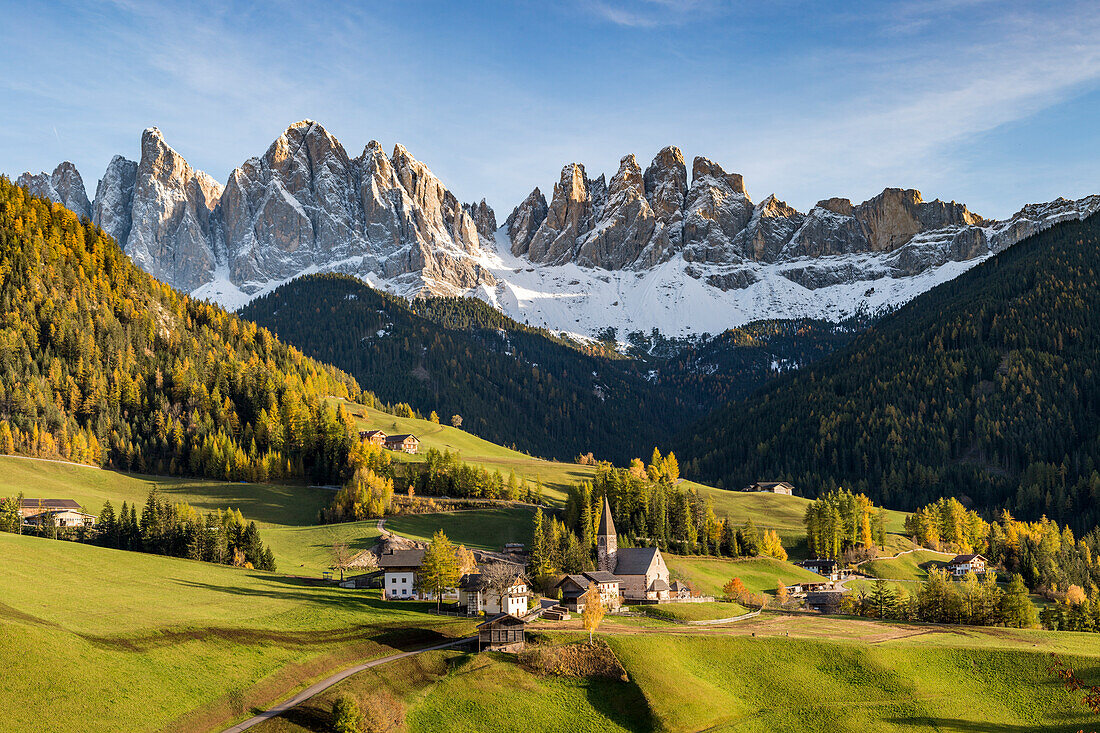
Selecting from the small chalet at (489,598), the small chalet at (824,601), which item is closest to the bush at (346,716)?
the small chalet at (489,598)

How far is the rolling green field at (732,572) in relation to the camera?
116188 millimetres

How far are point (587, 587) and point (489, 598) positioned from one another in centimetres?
1070

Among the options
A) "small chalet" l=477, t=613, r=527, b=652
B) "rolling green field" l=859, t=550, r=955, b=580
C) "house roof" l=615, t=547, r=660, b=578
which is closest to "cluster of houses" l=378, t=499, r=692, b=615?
"house roof" l=615, t=547, r=660, b=578

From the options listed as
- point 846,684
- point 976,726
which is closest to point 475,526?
point 846,684

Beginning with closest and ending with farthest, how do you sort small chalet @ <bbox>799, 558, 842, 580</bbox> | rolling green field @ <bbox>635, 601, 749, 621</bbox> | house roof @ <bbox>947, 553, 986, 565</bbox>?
1. rolling green field @ <bbox>635, 601, 749, 621</bbox>
2. small chalet @ <bbox>799, 558, 842, 580</bbox>
3. house roof @ <bbox>947, 553, 986, 565</bbox>

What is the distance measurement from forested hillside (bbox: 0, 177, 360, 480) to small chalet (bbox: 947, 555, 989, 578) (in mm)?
106803

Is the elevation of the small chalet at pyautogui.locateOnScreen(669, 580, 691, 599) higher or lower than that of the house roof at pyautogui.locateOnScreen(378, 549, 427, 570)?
lower

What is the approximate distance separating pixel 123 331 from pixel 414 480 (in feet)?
248

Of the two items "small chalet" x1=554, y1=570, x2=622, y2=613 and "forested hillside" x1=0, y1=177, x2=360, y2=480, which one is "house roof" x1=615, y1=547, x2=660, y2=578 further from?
"forested hillside" x1=0, y1=177, x2=360, y2=480

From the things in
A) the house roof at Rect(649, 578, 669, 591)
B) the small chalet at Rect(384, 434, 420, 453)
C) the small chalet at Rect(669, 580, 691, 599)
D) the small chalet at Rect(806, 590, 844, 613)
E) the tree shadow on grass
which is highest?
the small chalet at Rect(384, 434, 420, 453)

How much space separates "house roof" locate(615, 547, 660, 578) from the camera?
10556cm

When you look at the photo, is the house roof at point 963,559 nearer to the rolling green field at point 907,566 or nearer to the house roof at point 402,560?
the rolling green field at point 907,566

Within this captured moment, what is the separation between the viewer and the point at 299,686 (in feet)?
215

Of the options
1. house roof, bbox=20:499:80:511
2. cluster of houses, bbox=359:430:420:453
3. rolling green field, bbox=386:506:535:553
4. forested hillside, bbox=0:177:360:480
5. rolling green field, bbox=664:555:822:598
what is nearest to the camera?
house roof, bbox=20:499:80:511
